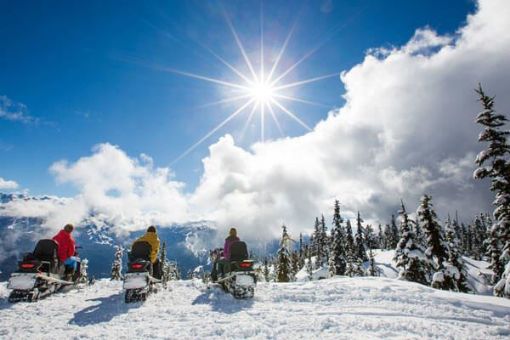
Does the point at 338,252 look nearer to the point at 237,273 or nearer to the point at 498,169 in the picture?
the point at 498,169

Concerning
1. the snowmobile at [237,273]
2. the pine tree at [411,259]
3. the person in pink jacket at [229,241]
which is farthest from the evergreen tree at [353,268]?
the snowmobile at [237,273]

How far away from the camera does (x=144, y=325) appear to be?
8047mm

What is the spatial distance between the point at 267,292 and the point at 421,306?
5.33 metres

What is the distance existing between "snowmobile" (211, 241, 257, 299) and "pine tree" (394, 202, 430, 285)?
25.4 metres

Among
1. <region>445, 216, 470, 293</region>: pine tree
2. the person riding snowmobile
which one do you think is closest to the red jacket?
the person riding snowmobile

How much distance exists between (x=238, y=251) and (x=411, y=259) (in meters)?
26.1

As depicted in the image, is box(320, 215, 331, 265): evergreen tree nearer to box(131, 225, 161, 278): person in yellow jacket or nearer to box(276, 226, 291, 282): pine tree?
box(276, 226, 291, 282): pine tree

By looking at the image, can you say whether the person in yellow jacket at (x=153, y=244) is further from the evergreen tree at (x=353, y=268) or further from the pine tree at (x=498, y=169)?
the evergreen tree at (x=353, y=268)

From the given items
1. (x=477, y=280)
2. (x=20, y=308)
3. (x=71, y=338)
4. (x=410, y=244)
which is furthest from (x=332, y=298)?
(x=477, y=280)

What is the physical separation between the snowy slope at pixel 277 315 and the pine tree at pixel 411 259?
78.5 feet

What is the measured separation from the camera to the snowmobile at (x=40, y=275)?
36.1ft

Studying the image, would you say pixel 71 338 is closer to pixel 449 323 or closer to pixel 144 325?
pixel 144 325

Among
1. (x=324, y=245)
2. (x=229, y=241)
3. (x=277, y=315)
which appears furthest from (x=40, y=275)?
(x=324, y=245)

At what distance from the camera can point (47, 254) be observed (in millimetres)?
12695
